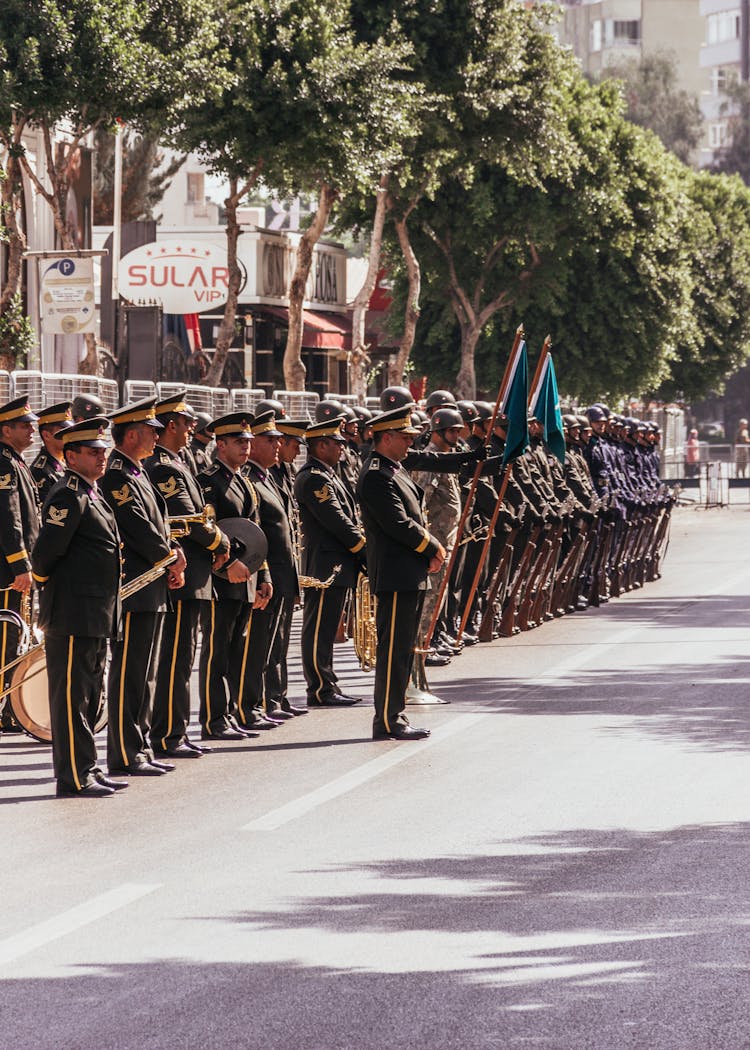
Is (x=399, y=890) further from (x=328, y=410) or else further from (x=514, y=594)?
(x=514, y=594)

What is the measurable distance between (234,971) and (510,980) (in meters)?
0.88

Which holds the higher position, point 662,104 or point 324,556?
point 662,104

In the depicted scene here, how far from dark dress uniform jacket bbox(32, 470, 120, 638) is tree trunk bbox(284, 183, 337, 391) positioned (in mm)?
21573

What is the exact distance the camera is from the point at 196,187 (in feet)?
208

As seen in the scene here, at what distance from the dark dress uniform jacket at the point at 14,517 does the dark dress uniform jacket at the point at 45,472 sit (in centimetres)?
71

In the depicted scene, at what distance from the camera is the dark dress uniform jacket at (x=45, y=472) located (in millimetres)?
13273

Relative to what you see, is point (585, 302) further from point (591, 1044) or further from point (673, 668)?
point (591, 1044)

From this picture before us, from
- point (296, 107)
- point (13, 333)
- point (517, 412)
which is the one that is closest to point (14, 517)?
point (517, 412)

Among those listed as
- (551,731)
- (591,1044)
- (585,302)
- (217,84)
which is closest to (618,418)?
(217,84)

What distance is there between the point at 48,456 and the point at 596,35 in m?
129

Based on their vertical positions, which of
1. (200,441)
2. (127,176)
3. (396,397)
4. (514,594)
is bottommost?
(514,594)

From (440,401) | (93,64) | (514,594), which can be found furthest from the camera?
(93,64)

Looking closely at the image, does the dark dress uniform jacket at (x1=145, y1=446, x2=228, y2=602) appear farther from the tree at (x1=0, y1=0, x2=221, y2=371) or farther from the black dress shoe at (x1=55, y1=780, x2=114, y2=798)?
the tree at (x1=0, y1=0, x2=221, y2=371)

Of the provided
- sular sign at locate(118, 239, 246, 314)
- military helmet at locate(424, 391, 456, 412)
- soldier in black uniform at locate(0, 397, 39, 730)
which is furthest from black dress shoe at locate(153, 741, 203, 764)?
sular sign at locate(118, 239, 246, 314)
